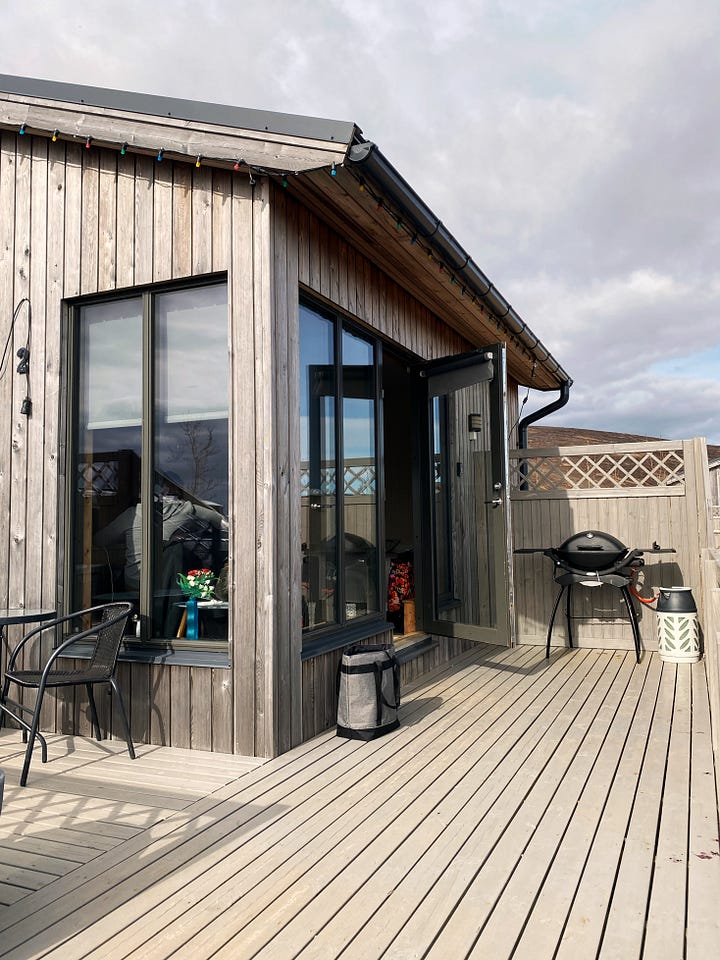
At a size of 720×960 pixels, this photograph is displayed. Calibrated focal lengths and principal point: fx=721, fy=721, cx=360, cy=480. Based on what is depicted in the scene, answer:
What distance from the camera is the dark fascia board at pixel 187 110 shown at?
124 inches

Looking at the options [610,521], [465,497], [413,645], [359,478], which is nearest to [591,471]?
Answer: [610,521]

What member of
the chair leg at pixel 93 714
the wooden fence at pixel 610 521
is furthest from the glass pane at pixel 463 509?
the chair leg at pixel 93 714

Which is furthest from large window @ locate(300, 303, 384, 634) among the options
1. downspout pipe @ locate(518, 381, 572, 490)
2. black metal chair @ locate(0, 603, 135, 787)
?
downspout pipe @ locate(518, 381, 572, 490)

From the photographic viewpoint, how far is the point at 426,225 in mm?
3889

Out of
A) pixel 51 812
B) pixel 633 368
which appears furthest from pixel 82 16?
pixel 633 368

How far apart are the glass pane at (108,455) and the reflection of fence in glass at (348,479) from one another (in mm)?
865

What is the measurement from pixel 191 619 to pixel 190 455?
82cm

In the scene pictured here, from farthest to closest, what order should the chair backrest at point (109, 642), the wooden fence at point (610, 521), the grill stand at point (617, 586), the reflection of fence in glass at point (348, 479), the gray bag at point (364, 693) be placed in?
the wooden fence at point (610, 521), the grill stand at point (617, 586), the reflection of fence in glass at point (348, 479), the gray bag at point (364, 693), the chair backrest at point (109, 642)

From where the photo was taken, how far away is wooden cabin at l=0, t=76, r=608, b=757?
3.37m

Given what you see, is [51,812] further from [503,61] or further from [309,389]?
[503,61]

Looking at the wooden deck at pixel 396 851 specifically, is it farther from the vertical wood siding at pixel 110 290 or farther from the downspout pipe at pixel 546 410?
the downspout pipe at pixel 546 410

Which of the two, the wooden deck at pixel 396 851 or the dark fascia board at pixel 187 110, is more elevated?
the dark fascia board at pixel 187 110

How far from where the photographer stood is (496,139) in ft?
41.4

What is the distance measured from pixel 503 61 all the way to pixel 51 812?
10.1 meters
